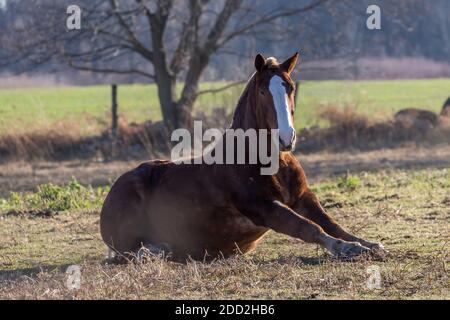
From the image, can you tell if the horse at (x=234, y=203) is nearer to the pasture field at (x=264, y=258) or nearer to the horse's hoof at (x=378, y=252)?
the horse's hoof at (x=378, y=252)

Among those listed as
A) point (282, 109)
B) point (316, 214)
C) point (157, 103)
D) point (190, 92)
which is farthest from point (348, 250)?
point (157, 103)

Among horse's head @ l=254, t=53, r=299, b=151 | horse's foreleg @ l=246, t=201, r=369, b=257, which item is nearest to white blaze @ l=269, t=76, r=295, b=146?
horse's head @ l=254, t=53, r=299, b=151

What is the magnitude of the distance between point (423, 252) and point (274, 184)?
1.45m

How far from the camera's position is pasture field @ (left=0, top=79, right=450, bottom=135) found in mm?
21906

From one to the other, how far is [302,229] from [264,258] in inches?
32.5

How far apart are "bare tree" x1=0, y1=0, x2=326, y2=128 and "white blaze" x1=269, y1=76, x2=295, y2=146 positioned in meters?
12.8

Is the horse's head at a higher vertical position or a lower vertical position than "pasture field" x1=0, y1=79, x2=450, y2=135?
higher

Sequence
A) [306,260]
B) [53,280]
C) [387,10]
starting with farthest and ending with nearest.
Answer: [387,10], [306,260], [53,280]

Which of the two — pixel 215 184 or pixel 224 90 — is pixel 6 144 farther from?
pixel 215 184

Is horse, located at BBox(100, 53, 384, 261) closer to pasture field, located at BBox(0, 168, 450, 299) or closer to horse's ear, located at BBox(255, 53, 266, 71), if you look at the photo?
horse's ear, located at BBox(255, 53, 266, 71)

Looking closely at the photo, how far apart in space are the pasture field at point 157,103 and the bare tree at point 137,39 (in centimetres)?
96

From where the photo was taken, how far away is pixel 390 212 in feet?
34.1

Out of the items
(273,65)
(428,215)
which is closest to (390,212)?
(428,215)

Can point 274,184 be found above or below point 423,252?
above
